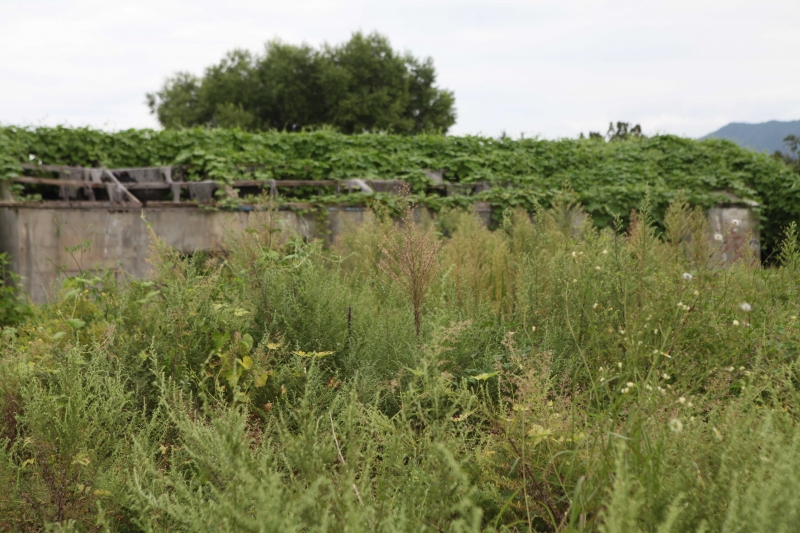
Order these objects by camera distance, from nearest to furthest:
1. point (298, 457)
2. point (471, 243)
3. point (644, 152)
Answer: point (298, 457) < point (471, 243) < point (644, 152)

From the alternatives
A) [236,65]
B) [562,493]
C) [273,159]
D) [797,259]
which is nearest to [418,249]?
[562,493]

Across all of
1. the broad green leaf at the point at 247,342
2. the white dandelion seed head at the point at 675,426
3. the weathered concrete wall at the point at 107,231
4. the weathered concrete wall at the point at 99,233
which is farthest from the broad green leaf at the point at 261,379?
the weathered concrete wall at the point at 99,233

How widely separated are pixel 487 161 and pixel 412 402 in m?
11.1

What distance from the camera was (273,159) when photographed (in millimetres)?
11812

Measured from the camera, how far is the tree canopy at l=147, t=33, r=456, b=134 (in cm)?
2800

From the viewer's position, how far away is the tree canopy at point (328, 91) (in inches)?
1102

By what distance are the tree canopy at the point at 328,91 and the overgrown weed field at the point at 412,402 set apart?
23.9 m

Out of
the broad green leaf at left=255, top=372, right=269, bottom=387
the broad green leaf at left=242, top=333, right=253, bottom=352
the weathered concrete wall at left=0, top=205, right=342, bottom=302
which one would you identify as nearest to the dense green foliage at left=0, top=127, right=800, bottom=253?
the weathered concrete wall at left=0, top=205, right=342, bottom=302

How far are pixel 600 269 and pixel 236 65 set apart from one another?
→ 30867 millimetres

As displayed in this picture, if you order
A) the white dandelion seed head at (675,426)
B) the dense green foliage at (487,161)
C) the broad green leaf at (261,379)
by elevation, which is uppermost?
the dense green foliage at (487,161)

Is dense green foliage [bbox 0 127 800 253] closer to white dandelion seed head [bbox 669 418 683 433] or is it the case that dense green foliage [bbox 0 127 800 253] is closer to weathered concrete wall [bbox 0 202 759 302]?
weathered concrete wall [bbox 0 202 759 302]

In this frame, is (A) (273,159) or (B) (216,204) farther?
(A) (273,159)

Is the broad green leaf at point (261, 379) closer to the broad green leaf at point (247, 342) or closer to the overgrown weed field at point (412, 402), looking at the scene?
the overgrown weed field at point (412, 402)

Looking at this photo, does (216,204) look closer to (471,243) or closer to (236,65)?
(471,243)
